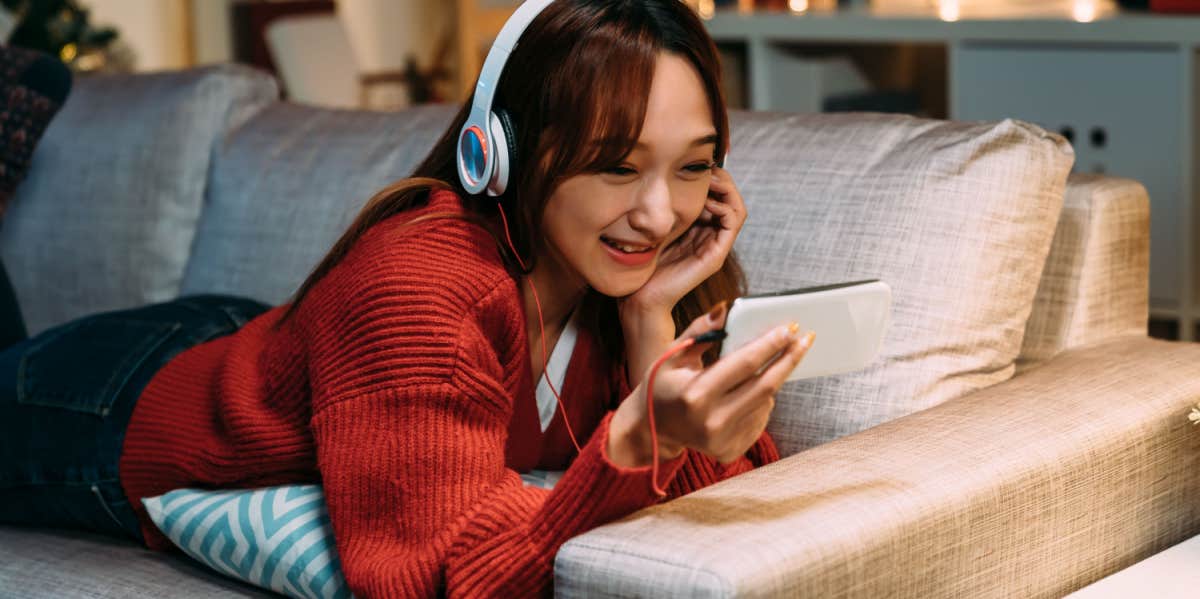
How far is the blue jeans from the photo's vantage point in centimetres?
149

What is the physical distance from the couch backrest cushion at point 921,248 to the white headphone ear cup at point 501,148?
37cm

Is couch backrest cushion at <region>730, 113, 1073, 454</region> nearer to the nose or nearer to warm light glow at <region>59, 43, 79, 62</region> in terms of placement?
the nose

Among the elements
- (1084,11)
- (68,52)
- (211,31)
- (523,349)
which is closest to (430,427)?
(523,349)

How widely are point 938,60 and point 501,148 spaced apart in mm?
2096

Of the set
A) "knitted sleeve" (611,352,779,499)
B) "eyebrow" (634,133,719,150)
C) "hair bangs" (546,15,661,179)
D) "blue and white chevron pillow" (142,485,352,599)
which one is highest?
"hair bangs" (546,15,661,179)

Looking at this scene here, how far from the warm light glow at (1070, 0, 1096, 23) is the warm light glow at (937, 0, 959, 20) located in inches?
8.0

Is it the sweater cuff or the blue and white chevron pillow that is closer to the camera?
the sweater cuff

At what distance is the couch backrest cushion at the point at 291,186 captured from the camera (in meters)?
1.79

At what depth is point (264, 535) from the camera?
4.17ft

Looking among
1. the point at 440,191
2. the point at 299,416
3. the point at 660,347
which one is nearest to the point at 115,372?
the point at 299,416

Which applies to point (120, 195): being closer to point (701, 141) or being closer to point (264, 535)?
point (264, 535)

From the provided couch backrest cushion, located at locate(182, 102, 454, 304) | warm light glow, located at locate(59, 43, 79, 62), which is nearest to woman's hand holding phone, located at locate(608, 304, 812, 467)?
couch backrest cushion, located at locate(182, 102, 454, 304)

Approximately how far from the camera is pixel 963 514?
108cm

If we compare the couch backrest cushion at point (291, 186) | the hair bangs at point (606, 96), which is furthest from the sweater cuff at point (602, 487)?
the couch backrest cushion at point (291, 186)
